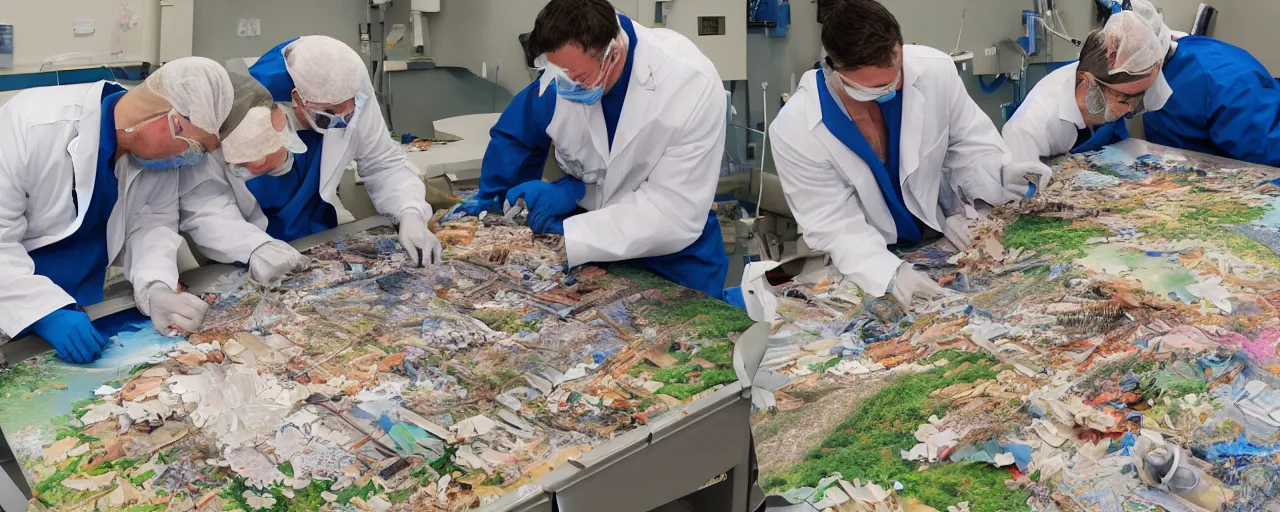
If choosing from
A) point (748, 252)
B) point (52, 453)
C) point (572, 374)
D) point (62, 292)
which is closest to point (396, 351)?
point (572, 374)

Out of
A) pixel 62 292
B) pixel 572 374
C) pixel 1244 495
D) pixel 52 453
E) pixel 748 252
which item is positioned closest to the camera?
pixel 1244 495

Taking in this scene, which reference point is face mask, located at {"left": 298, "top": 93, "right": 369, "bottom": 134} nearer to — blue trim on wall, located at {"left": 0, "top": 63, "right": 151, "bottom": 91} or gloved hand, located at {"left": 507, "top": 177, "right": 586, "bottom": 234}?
gloved hand, located at {"left": 507, "top": 177, "right": 586, "bottom": 234}

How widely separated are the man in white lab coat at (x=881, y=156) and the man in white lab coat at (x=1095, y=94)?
250mm

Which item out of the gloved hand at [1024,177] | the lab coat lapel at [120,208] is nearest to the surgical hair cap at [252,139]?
the lab coat lapel at [120,208]

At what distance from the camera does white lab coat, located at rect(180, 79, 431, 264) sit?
2654mm

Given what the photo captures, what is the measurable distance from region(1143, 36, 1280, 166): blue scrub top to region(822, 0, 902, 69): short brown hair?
1493 mm

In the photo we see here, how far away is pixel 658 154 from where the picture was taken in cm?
275

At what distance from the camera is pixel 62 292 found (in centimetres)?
224

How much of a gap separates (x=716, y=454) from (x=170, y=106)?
1612mm

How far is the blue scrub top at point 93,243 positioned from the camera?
7.65ft

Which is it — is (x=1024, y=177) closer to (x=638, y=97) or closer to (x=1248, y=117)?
(x=1248, y=117)

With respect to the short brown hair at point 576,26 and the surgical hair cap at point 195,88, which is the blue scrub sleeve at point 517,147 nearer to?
the short brown hair at point 576,26

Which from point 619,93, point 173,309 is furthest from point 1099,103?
point 173,309

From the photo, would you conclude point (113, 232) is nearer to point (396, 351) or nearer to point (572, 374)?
point (396, 351)
